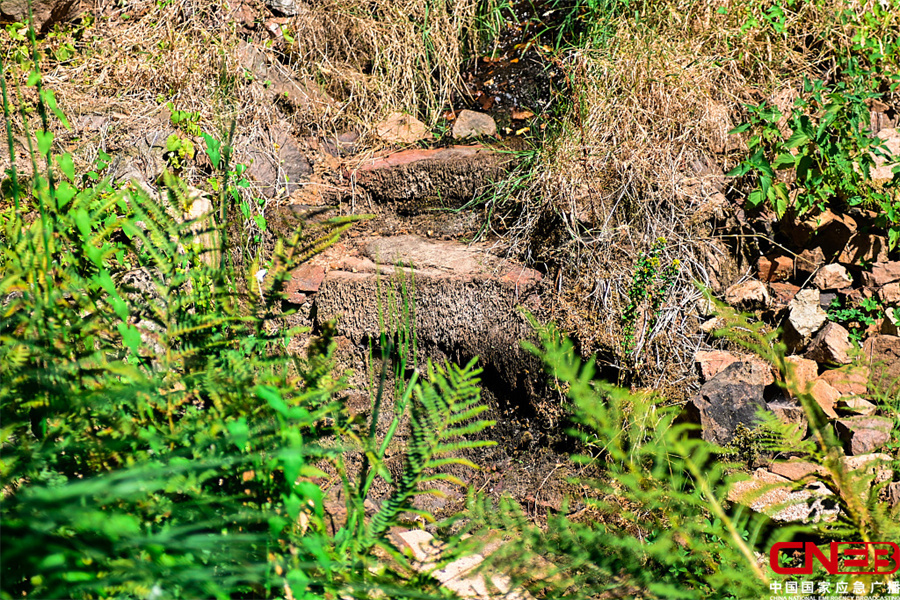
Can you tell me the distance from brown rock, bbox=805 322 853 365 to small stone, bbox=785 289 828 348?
0.04 m

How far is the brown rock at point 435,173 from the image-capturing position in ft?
10.4

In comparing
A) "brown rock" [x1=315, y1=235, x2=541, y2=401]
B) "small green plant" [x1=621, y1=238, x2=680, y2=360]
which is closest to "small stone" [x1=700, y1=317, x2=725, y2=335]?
"small green plant" [x1=621, y1=238, x2=680, y2=360]

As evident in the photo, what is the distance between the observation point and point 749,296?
8.61 feet

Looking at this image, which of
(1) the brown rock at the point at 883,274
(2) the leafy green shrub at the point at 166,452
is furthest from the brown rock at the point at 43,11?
(1) the brown rock at the point at 883,274

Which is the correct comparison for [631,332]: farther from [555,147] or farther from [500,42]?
[500,42]

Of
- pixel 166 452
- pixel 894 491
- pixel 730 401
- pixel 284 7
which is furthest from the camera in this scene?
pixel 284 7

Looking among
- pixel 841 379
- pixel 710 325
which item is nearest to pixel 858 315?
pixel 841 379

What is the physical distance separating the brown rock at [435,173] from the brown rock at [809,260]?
138 centimetres

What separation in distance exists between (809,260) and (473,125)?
6.10ft

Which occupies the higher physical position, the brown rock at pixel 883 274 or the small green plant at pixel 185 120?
the small green plant at pixel 185 120

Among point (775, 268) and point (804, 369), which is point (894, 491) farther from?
point (775, 268)

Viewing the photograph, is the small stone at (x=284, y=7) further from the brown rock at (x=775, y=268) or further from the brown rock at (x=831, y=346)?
the brown rock at (x=831, y=346)

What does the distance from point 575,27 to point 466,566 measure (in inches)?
123

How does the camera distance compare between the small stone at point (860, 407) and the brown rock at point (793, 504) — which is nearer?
the brown rock at point (793, 504)
